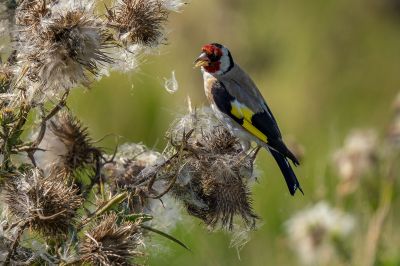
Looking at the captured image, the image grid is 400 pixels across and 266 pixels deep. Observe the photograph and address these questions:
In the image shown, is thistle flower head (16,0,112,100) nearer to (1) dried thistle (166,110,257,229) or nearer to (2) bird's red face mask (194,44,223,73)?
(1) dried thistle (166,110,257,229)

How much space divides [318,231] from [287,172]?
599 millimetres

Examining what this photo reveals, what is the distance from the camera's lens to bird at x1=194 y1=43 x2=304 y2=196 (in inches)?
123

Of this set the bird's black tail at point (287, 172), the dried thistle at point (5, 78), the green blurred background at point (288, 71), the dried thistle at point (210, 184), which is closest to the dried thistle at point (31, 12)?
the dried thistle at point (5, 78)

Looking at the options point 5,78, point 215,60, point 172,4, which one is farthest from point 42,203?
point 215,60

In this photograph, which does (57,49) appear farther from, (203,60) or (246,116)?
(203,60)

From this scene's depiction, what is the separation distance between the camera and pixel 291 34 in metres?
7.83

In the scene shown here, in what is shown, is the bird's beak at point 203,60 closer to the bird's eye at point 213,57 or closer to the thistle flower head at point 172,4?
the bird's eye at point 213,57

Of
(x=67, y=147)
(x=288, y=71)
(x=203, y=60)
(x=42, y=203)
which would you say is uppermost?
(x=288, y=71)

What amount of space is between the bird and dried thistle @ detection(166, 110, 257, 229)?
481 millimetres

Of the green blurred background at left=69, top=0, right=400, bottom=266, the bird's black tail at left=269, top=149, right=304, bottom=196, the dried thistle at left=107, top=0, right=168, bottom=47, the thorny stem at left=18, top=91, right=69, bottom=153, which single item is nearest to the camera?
the thorny stem at left=18, top=91, right=69, bottom=153

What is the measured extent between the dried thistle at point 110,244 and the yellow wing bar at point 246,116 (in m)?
1.17

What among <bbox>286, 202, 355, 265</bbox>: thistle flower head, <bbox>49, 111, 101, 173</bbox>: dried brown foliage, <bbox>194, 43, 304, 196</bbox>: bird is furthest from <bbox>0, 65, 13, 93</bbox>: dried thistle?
<bbox>286, 202, 355, 265</bbox>: thistle flower head

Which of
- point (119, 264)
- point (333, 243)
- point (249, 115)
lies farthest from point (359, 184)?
point (119, 264)

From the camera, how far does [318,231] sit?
3.63 meters
